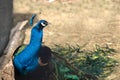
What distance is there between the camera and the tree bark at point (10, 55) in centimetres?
362

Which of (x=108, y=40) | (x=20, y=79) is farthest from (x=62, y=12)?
(x=20, y=79)

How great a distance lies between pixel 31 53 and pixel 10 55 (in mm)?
643

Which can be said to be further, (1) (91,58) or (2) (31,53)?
(1) (91,58)

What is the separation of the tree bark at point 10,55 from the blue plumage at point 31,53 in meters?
0.15

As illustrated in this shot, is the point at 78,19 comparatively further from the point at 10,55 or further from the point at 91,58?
the point at 10,55

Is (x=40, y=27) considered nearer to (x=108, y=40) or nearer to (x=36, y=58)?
(x=36, y=58)

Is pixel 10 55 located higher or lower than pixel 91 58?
higher

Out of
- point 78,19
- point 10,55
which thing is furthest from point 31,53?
point 78,19

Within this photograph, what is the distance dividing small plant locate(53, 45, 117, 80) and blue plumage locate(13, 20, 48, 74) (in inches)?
39.7

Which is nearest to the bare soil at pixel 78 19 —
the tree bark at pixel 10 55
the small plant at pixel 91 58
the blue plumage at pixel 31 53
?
the small plant at pixel 91 58

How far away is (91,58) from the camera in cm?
480

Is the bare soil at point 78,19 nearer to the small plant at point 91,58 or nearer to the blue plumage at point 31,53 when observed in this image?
the small plant at point 91,58

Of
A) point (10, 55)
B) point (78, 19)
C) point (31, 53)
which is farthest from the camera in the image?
point (78, 19)

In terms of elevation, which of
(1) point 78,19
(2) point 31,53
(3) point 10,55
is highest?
(2) point 31,53
